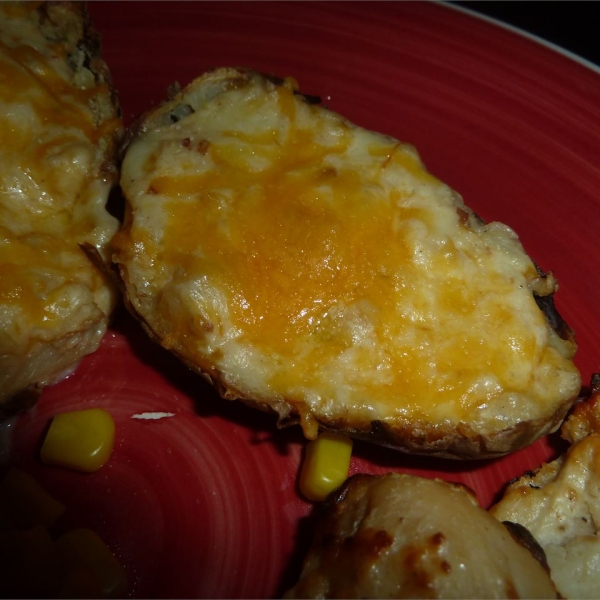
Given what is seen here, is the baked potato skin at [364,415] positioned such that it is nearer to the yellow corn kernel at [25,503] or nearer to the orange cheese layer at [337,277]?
the orange cheese layer at [337,277]

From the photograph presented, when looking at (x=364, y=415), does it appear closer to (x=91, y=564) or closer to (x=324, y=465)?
(x=324, y=465)

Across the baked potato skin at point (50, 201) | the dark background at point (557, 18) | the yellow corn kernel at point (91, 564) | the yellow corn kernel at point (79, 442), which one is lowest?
the yellow corn kernel at point (91, 564)

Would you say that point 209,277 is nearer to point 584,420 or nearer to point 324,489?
point 324,489

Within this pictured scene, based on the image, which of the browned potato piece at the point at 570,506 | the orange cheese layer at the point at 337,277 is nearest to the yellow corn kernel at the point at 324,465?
the orange cheese layer at the point at 337,277

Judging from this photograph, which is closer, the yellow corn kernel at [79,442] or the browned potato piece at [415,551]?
the browned potato piece at [415,551]

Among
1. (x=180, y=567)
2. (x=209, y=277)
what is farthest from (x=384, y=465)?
(x=209, y=277)

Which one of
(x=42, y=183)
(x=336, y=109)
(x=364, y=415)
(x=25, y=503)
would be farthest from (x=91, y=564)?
Answer: (x=336, y=109)

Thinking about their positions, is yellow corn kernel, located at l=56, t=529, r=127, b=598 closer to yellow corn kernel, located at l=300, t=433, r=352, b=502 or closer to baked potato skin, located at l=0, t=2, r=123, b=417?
baked potato skin, located at l=0, t=2, r=123, b=417

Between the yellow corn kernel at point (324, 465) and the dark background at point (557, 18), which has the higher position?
the dark background at point (557, 18)
